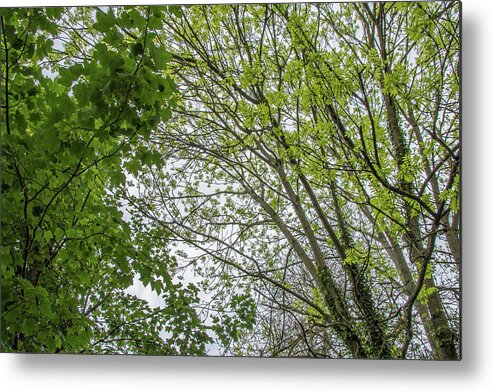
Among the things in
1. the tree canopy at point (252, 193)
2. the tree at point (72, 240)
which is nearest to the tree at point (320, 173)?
the tree canopy at point (252, 193)

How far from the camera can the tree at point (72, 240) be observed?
7.79 feet

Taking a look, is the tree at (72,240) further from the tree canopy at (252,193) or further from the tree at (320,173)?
the tree at (320,173)

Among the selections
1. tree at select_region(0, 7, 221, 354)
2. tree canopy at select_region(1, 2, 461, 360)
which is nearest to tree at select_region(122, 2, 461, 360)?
tree canopy at select_region(1, 2, 461, 360)

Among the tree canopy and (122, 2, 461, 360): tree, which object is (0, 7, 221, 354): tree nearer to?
the tree canopy

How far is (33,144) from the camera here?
217cm

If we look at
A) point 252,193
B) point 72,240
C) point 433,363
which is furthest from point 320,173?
point 72,240

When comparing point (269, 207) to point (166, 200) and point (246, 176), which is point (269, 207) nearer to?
point (246, 176)

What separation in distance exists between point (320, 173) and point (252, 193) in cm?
28

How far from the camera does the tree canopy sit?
7.63 ft

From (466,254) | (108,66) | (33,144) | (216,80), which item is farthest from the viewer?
(216,80)

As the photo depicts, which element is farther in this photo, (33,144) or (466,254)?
(466,254)

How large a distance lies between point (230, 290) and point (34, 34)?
129 centimetres

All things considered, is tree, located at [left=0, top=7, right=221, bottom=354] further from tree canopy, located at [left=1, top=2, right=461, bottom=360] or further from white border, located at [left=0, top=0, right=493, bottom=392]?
white border, located at [left=0, top=0, right=493, bottom=392]

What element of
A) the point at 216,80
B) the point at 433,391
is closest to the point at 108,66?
the point at 216,80
